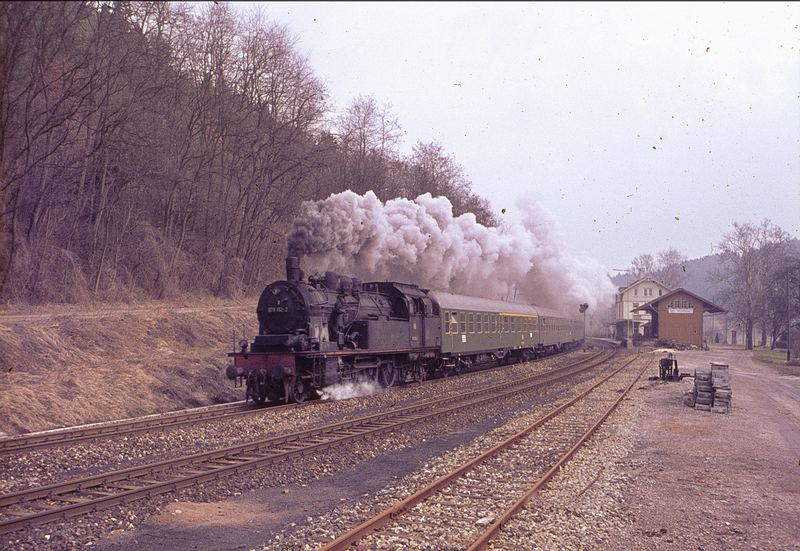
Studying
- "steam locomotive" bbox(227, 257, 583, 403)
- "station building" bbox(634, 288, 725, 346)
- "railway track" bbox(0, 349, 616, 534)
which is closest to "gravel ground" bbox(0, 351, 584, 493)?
"railway track" bbox(0, 349, 616, 534)

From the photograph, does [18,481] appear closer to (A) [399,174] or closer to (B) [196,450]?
(B) [196,450]

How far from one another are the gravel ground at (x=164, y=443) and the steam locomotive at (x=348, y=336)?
1083 millimetres

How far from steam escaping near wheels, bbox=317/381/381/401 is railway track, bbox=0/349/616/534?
3660mm

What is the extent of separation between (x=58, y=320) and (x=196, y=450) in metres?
10.6

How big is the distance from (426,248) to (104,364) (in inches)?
651

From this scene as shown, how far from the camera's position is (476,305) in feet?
89.5

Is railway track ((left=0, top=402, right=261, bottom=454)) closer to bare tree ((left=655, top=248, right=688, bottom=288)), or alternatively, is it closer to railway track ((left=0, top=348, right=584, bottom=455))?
railway track ((left=0, top=348, right=584, bottom=455))

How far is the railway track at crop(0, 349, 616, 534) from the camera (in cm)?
718

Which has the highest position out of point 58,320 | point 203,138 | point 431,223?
point 203,138

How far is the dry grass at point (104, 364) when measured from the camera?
45.9 feet

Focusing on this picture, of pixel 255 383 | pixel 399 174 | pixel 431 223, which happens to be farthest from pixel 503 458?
pixel 399 174

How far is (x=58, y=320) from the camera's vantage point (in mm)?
18844

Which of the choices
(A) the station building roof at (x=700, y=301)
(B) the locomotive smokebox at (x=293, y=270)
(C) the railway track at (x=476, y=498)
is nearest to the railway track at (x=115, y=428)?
(B) the locomotive smokebox at (x=293, y=270)

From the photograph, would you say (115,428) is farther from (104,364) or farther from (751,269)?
(751,269)
